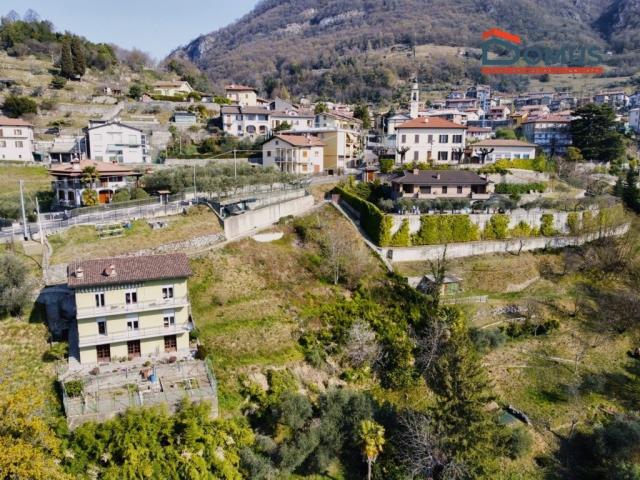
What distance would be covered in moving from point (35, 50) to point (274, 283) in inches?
3803

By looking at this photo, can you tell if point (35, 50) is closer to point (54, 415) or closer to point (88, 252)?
point (88, 252)

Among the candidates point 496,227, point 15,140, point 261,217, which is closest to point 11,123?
point 15,140

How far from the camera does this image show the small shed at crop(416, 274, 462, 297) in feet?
131

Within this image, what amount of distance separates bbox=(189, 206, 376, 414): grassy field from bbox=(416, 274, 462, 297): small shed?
7.73 metres

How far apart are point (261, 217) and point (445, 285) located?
59.2 ft

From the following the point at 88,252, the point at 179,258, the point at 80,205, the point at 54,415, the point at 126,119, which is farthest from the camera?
the point at 126,119

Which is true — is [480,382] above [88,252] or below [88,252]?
below

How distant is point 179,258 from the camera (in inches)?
1206

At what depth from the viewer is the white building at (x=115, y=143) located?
2463 inches

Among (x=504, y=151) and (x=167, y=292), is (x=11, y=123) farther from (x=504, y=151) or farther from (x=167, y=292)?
(x=504, y=151)

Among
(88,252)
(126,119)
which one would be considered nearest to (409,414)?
(88,252)

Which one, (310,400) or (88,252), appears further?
(88,252)

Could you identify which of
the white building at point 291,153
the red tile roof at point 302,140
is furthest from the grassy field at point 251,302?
the red tile roof at point 302,140

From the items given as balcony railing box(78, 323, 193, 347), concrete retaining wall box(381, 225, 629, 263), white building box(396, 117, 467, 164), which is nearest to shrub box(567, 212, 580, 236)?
concrete retaining wall box(381, 225, 629, 263)
